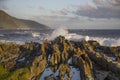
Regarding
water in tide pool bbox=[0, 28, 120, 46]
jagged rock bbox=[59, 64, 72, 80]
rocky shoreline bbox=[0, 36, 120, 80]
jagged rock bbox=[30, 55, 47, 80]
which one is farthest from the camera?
water in tide pool bbox=[0, 28, 120, 46]

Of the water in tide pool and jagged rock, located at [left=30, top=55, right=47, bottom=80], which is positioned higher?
jagged rock, located at [left=30, top=55, right=47, bottom=80]

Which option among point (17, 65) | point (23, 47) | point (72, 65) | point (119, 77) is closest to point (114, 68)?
point (119, 77)

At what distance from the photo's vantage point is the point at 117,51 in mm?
29656

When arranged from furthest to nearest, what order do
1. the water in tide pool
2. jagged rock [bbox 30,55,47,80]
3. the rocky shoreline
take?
the water in tide pool → jagged rock [bbox 30,55,47,80] → the rocky shoreline

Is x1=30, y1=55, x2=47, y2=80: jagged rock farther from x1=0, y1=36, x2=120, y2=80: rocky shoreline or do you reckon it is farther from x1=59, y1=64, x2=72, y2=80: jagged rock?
x1=59, y1=64, x2=72, y2=80: jagged rock

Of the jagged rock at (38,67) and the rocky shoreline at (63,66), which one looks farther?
the jagged rock at (38,67)

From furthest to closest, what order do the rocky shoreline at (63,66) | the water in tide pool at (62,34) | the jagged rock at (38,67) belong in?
the water in tide pool at (62,34) → the jagged rock at (38,67) → the rocky shoreline at (63,66)

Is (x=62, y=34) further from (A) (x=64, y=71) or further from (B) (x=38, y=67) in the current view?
(A) (x=64, y=71)

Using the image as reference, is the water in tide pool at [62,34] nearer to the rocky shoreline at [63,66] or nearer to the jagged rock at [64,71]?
the rocky shoreline at [63,66]

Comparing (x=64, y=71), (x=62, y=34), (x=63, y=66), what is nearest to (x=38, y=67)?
(x=63, y=66)

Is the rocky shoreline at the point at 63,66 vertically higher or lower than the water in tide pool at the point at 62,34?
higher

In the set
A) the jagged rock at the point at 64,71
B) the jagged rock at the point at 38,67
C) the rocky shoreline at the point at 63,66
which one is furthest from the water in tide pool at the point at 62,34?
the jagged rock at the point at 64,71

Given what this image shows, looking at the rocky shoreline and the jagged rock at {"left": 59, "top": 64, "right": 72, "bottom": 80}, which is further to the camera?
the rocky shoreline

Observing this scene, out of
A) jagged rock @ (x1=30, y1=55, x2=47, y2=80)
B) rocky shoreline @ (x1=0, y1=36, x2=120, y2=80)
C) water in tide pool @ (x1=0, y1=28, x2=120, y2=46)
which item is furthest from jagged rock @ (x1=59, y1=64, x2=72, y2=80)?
water in tide pool @ (x1=0, y1=28, x2=120, y2=46)
